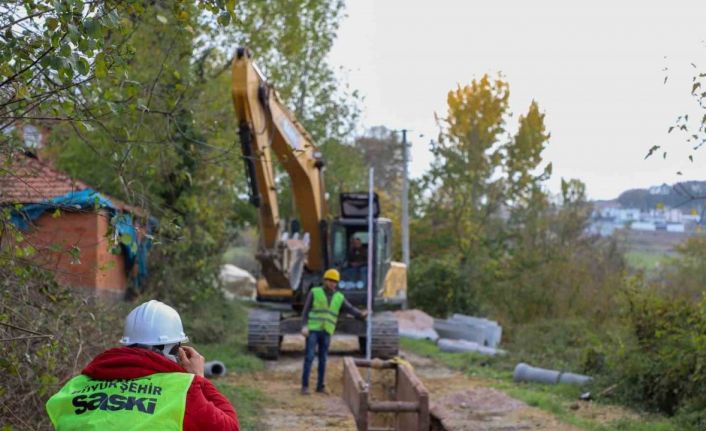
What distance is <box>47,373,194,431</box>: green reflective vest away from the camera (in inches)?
160

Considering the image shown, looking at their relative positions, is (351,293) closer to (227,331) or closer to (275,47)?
(227,331)

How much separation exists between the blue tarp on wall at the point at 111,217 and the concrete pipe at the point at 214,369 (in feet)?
6.66

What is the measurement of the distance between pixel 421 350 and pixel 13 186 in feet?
47.8

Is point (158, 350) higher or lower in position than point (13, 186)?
lower

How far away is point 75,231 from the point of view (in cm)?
1680

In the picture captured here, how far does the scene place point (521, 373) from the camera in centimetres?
1670

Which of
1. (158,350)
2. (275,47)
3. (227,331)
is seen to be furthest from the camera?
(275,47)

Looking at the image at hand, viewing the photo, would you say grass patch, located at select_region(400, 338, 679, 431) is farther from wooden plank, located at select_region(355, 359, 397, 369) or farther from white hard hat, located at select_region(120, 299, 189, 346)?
white hard hat, located at select_region(120, 299, 189, 346)

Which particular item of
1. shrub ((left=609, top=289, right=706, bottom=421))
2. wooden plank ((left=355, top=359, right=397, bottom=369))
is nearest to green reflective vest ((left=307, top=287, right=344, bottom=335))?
wooden plank ((left=355, top=359, right=397, bottom=369))

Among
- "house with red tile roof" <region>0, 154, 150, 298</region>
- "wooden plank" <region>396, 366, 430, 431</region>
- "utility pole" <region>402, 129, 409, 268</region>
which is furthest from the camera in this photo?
"utility pole" <region>402, 129, 409, 268</region>

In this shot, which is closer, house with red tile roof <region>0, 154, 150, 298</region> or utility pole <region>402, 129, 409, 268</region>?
house with red tile roof <region>0, 154, 150, 298</region>

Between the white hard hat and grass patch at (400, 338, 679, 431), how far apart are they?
870cm

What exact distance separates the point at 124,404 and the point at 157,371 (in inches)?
8.0

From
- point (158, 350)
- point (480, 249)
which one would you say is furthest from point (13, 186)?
point (480, 249)
